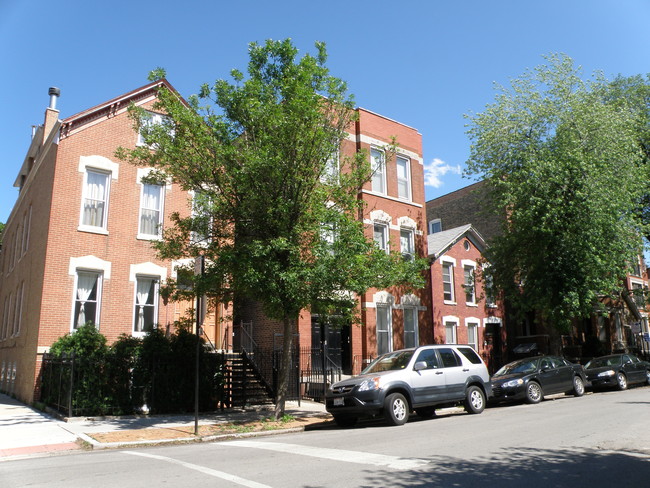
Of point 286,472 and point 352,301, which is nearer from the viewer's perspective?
point 286,472

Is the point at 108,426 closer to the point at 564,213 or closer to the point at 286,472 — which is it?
the point at 286,472

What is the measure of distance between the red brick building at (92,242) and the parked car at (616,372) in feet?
51.5

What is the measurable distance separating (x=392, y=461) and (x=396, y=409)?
16.0 ft

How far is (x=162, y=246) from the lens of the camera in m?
13.6

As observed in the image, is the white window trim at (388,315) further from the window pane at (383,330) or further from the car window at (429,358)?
the car window at (429,358)

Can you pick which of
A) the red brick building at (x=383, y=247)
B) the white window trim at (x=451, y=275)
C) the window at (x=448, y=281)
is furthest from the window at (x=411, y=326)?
the window at (x=448, y=281)

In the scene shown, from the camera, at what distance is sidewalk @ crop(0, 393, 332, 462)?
34.2 ft

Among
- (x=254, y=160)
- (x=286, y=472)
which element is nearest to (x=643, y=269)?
(x=254, y=160)

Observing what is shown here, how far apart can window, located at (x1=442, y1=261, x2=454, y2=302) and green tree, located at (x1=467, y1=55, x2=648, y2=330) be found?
208 centimetres

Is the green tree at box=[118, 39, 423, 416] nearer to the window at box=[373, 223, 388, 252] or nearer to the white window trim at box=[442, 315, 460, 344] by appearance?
the window at box=[373, 223, 388, 252]

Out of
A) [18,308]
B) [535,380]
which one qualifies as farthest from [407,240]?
[18,308]

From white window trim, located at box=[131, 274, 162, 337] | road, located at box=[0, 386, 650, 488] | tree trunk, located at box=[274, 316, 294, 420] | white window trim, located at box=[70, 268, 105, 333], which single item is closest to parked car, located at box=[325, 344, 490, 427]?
road, located at box=[0, 386, 650, 488]

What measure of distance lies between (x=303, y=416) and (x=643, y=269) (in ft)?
141

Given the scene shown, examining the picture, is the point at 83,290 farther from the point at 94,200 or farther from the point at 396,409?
the point at 396,409
